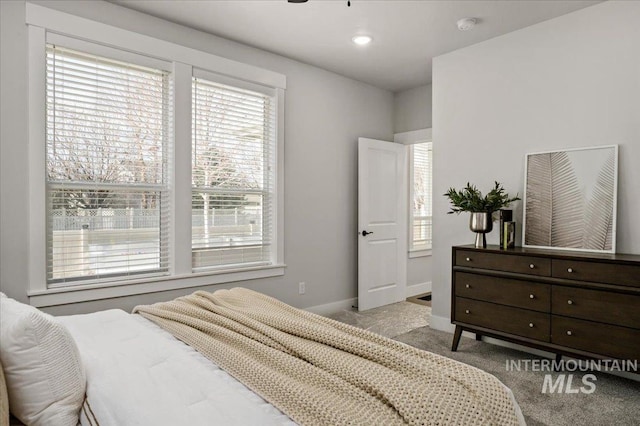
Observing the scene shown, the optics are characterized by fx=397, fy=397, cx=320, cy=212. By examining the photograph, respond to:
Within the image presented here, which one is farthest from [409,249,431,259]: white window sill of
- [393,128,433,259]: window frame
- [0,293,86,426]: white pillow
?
[0,293,86,426]: white pillow

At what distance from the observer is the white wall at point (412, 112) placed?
16.0 ft

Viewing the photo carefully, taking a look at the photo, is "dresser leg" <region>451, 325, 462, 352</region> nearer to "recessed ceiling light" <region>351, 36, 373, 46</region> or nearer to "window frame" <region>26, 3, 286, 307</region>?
"window frame" <region>26, 3, 286, 307</region>

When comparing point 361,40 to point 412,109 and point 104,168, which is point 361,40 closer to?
point 412,109

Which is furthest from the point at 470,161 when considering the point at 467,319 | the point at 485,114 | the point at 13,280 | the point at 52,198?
the point at 13,280

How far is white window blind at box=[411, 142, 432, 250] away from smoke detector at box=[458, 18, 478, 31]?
7.89ft

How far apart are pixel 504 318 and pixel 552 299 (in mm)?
383

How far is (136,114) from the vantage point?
308 cm

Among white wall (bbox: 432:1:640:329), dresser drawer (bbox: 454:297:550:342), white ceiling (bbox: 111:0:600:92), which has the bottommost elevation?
dresser drawer (bbox: 454:297:550:342)

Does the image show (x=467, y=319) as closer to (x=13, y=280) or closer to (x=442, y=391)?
(x=442, y=391)

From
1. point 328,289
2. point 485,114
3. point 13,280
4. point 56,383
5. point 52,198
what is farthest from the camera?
Answer: point 328,289

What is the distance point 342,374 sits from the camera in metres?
1.35

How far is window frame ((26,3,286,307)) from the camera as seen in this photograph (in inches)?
103

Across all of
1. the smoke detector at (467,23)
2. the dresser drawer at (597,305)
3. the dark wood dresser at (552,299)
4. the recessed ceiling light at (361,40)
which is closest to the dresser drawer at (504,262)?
the dark wood dresser at (552,299)

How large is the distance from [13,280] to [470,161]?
12.2 feet
